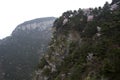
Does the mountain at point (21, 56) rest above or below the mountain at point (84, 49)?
below

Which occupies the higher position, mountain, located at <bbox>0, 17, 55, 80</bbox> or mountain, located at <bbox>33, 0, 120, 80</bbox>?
mountain, located at <bbox>33, 0, 120, 80</bbox>

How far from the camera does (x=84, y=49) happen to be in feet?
105

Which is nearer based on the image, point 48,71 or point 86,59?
point 86,59

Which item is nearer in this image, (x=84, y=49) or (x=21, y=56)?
(x=84, y=49)

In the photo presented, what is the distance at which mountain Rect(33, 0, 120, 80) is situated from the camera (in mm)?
25927

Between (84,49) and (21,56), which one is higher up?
(84,49)

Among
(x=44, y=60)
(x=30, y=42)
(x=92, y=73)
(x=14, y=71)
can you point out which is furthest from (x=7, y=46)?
(x=92, y=73)

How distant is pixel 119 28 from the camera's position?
31781 mm

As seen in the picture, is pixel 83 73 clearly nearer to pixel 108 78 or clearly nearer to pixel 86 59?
pixel 86 59

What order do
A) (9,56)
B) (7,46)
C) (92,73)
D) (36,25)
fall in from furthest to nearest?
(36,25) → (7,46) → (9,56) → (92,73)

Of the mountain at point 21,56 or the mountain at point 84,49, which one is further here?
the mountain at point 21,56

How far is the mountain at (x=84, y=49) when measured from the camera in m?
25.9

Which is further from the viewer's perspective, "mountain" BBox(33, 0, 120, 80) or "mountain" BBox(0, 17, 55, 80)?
"mountain" BBox(0, 17, 55, 80)

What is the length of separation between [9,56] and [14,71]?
14.7 meters
